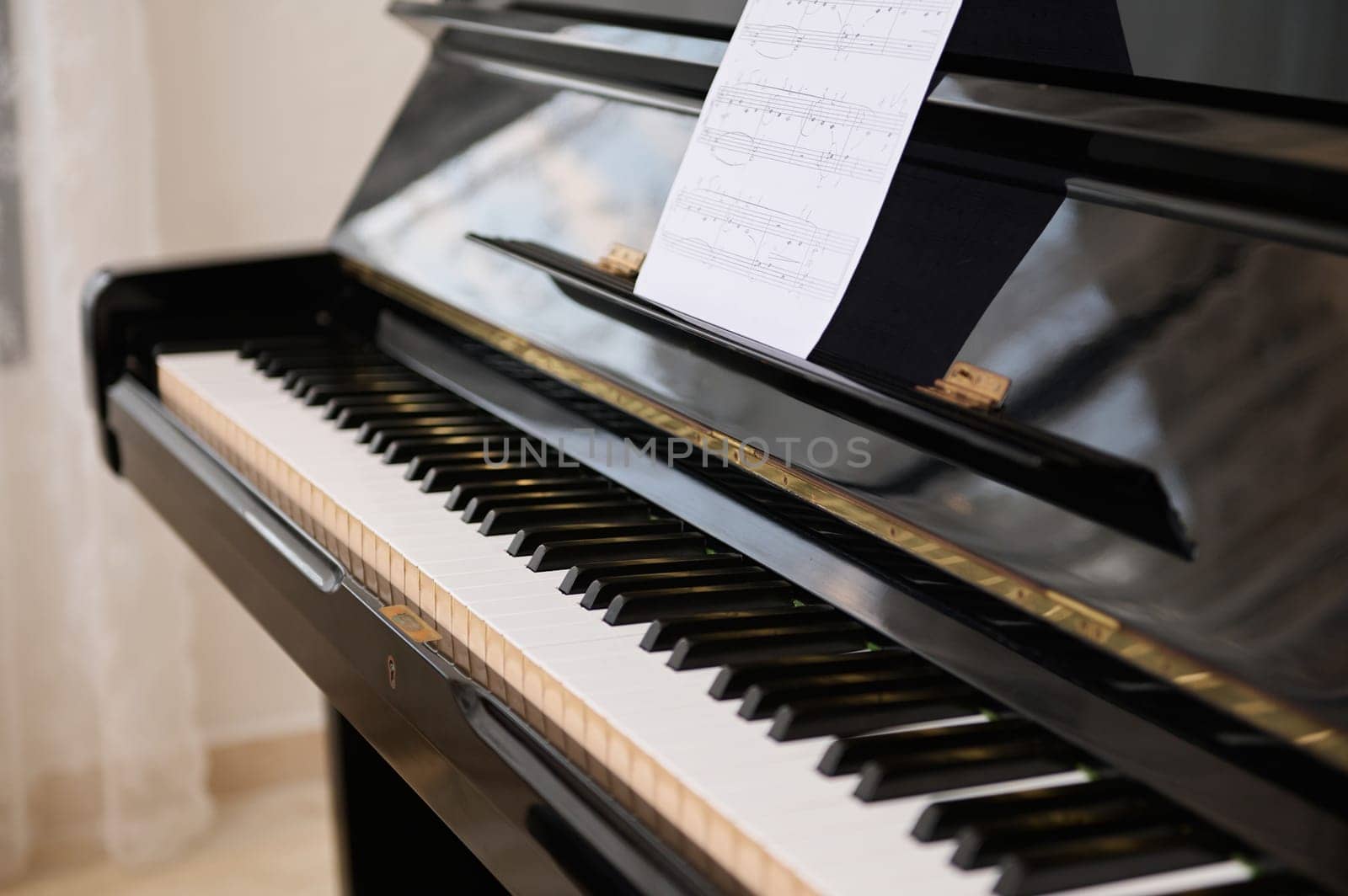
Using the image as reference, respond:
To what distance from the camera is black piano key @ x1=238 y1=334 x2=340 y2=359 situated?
1.60 meters

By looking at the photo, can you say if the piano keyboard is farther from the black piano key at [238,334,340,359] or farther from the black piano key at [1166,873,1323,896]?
the black piano key at [238,334,340,359]

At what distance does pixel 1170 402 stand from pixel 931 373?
0.60ft

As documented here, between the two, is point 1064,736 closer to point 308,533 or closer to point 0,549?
point 308,533

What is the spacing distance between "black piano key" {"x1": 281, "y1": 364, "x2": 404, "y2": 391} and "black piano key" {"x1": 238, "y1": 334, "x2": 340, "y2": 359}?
0.10 m

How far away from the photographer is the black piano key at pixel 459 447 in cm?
123

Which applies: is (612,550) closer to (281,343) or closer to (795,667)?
(795,667)

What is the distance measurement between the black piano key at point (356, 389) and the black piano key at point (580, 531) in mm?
442

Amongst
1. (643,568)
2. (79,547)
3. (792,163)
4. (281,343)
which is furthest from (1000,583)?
(79,547)

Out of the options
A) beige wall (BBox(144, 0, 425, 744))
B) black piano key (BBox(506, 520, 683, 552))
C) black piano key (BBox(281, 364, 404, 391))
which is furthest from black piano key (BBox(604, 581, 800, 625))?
beige wall (BBox(144, 0, 425, 744))

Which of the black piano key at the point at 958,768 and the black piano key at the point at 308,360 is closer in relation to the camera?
the black piano key at the point at 958,768

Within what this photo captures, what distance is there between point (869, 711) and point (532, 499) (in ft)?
1.42

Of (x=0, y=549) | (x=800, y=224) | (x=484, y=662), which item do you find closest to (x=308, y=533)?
(x=484, y=662)

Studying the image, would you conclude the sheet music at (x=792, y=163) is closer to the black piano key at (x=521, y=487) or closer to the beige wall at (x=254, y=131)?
the black piano key at (x=521, y=487)

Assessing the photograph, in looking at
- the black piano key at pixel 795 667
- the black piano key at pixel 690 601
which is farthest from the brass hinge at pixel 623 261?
the black piano key at pixel 795 667
